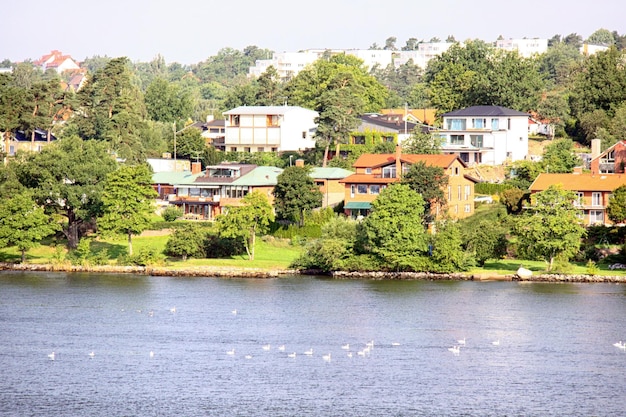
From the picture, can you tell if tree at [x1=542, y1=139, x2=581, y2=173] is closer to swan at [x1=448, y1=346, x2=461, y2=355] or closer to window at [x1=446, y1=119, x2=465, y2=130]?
window at [x1=446, y1=119, x2=465, y2=130]

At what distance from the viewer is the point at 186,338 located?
59312 millimetres

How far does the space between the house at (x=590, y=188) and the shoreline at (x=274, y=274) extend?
10.5m

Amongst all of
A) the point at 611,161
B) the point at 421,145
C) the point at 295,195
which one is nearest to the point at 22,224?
the point at 295,195

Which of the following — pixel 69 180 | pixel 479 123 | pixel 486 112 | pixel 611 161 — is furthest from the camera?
pixel 486 112

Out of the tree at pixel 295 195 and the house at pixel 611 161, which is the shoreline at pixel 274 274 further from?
the house at pixel 611 161

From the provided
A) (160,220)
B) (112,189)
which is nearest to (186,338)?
(112,189)

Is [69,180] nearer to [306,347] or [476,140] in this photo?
[306,347]

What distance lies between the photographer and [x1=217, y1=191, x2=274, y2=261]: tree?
83375mm

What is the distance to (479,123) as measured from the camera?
11231 cm

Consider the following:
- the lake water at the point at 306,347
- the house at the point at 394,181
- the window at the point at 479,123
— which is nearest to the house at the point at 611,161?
the house at the point at 394,181

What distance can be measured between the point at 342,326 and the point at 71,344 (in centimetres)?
1346

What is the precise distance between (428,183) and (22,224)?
1103 inches

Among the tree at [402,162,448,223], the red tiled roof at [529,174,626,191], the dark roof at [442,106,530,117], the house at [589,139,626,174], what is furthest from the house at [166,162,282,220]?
the house at [589,139,626,174]

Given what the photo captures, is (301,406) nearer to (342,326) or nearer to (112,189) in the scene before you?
(342,326)
